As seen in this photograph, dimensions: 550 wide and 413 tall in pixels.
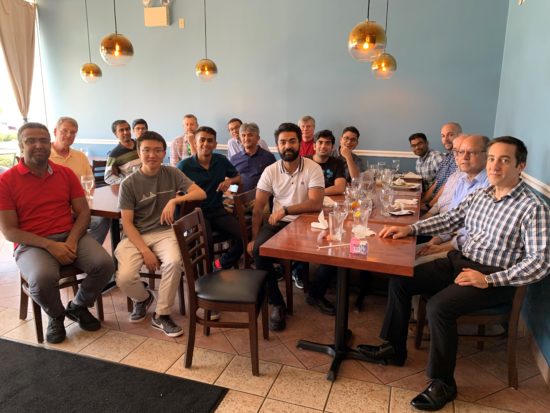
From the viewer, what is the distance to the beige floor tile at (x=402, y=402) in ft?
6.22

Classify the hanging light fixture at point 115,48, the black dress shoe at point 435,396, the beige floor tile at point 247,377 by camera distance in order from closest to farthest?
the black dress shoe at point 435,396 → the beige floor tile at point 247,377 → the hanging light fixture at point 115,48

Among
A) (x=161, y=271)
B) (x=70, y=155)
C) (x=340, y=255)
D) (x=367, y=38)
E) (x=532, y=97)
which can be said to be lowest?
(x=161, y=271)

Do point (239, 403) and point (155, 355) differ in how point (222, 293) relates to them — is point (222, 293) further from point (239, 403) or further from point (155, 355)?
point (155, 355)

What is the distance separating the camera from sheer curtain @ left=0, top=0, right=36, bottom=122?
6.22 m

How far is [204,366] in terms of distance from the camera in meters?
2.23

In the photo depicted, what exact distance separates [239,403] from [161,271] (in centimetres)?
101

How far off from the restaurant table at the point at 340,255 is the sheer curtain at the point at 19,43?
6.25 metres

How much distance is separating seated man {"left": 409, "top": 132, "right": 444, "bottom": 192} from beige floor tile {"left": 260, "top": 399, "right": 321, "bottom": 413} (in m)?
3.23

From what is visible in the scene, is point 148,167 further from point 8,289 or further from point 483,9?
point 483,9

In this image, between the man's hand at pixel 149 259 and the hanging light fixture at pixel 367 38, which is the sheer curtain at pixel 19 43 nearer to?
the man's hand at pixel 149 259

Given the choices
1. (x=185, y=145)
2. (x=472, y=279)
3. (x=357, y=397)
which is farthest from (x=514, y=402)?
(x=185, y=145)

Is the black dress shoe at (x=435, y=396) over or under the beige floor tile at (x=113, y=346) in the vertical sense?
over

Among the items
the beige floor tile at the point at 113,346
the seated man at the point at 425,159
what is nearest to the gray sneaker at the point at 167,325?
the beige floor tile at the point at 113,346

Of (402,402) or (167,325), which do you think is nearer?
(402,402)
